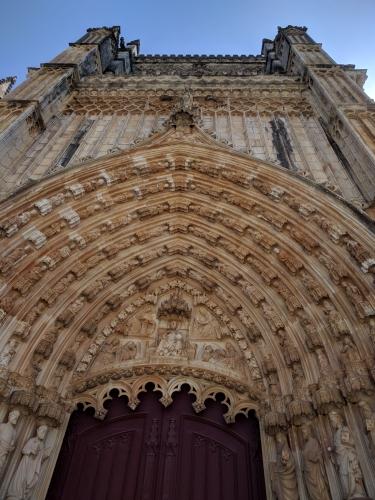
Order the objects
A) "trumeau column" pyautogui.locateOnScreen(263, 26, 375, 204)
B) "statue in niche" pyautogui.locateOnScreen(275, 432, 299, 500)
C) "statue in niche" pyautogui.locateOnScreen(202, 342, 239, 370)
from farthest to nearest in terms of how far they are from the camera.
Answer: "trumeau column" pyautogui.locateOnScreen(263, 26, 375, 204), "statue in niche" pyautogui.locateOnScreen(202, 342, 239, 370), "statue in niche" pyautogui.locateOnScreen(275, 432, 299, 500)

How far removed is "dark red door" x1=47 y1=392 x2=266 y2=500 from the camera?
165 inches

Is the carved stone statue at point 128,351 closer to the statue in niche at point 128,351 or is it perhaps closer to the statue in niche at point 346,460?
the statue in niche at point 128,351

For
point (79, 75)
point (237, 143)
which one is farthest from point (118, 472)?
point (79, 75)

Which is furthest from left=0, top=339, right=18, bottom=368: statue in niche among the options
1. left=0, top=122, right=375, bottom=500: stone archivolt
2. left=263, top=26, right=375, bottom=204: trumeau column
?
left=263, top=26, right=375, bottom=204: trumeau column

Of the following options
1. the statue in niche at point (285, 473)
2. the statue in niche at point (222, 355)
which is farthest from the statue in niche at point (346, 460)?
the statue in niche at point (222, 355)

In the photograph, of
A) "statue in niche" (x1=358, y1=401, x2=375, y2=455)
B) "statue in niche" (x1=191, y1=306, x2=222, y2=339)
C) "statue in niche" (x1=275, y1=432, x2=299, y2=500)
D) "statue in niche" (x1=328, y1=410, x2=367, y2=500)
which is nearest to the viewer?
"statue in niche" (x1=328, y1=410, x2=367, y2=500)

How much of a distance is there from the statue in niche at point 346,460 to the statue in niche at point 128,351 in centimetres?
285

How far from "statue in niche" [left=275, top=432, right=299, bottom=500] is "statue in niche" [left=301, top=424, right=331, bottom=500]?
159mm

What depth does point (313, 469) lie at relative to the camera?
12.1 ft

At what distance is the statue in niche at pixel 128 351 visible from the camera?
5.36m

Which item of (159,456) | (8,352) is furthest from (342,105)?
(8,352)

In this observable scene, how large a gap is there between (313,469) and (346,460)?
38 centimetres

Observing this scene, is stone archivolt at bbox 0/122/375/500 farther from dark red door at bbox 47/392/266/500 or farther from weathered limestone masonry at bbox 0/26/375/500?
dark red door at bbox 47/392/266/500

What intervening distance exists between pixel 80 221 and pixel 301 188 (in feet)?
11.7
